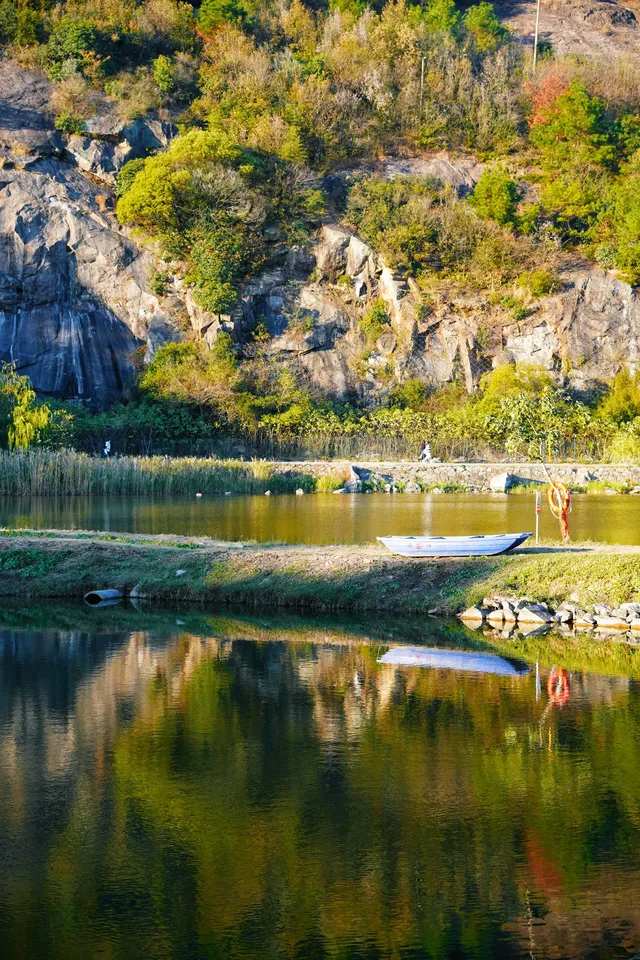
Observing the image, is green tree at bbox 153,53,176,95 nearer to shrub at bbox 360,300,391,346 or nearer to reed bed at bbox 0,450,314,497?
shrub at bbox 360,300,391,346

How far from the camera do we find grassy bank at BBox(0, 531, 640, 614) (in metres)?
18.5

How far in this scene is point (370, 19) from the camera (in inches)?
2933

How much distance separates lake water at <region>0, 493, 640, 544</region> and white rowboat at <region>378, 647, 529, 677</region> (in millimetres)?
8479

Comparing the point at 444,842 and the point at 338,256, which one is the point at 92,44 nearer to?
the point at 338,256

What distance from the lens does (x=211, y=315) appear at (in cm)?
5884

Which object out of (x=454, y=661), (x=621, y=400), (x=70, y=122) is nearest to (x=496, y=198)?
(x=621, y=400)

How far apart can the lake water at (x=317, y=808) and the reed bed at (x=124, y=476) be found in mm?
23081

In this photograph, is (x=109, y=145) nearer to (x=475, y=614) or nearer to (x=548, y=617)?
(x=475, y=614)

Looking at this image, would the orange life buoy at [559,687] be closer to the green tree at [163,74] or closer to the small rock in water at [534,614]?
the small rock in water at [534,614]

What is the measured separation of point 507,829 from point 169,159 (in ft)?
178

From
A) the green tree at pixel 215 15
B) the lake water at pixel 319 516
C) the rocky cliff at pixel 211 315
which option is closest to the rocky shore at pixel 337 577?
the lake water at pixel 319 516

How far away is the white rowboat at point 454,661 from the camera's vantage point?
15680 millimetres

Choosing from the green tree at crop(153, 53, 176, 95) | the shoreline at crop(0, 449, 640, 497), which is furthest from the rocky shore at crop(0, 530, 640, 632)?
the green tree at crop(153, 53, 176, 95)

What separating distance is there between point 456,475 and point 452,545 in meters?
29.0
